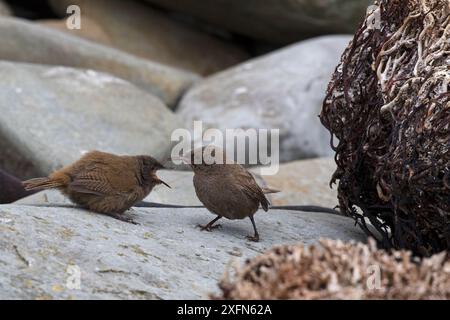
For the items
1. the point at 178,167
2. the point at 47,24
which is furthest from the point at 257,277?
the point at 47,24

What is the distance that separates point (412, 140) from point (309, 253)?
169 cm

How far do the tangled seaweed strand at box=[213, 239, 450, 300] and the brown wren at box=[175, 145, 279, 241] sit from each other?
1996mm

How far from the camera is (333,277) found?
3.07 metres

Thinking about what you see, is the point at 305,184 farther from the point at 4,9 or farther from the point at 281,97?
the point at 4,9

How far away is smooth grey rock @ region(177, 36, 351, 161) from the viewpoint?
917cm

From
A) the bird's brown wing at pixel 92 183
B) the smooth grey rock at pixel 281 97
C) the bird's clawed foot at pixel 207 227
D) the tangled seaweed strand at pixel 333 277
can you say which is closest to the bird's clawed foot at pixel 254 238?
the bird's clawed foot at pixel 207 227

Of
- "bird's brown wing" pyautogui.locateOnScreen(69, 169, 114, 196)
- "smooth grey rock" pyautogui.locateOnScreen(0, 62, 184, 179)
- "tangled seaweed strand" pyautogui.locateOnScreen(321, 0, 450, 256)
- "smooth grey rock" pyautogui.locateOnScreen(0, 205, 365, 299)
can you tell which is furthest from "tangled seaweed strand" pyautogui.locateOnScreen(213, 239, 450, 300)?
"smooth grey rock" pyautogui.locateOnScreen(0, 62, 184, 179)

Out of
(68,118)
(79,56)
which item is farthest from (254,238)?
(79,56)

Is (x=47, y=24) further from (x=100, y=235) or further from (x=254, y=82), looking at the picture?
(x=100, y=235)

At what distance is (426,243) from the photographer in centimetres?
483

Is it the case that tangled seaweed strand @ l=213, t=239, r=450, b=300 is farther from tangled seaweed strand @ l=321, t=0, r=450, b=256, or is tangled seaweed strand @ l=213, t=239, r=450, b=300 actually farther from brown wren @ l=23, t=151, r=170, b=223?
brown wren @ l=23, t=151, r=170, b=223

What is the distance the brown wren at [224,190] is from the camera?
207 inches

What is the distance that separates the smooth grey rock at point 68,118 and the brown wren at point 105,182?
203 centimetres

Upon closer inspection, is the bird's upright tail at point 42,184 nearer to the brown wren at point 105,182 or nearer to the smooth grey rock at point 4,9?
the brown wren at point 105,182
